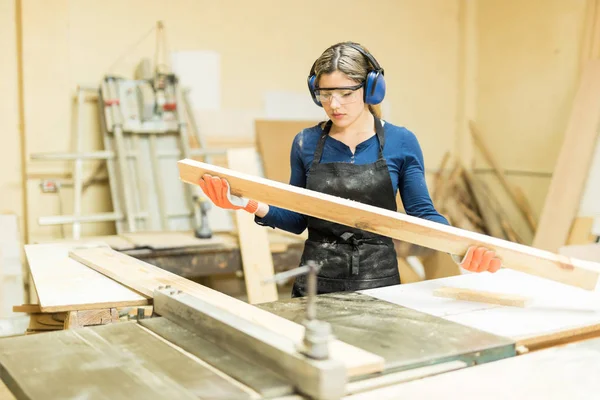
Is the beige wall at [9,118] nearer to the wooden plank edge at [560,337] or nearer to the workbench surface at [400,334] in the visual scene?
the workbench surface at [400,334]

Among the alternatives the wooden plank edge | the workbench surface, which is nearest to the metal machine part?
the workbench surface

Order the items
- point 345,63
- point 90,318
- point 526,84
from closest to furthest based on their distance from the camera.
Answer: point 90,318
point 345,63
point 526,84

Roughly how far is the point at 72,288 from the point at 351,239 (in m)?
1.06

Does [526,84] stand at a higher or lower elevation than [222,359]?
higher

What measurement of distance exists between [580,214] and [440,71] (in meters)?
2.31

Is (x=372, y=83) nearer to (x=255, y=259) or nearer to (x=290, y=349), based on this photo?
(x=290, y=349)

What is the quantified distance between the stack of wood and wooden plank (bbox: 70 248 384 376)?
13.5 ft

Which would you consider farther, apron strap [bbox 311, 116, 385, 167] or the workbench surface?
apron strap [bbox 311, 116, 385, 167]

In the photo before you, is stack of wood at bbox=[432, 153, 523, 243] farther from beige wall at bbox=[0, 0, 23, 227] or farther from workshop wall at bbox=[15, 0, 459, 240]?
beige wall at bbox=[0, 0, 23, 227]

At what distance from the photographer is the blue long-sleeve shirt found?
8.23ft

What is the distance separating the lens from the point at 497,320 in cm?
192

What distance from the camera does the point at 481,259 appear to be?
79.9 inches

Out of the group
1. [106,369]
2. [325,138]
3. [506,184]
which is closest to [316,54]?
[506,184]

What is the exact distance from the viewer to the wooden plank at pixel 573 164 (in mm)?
5141
